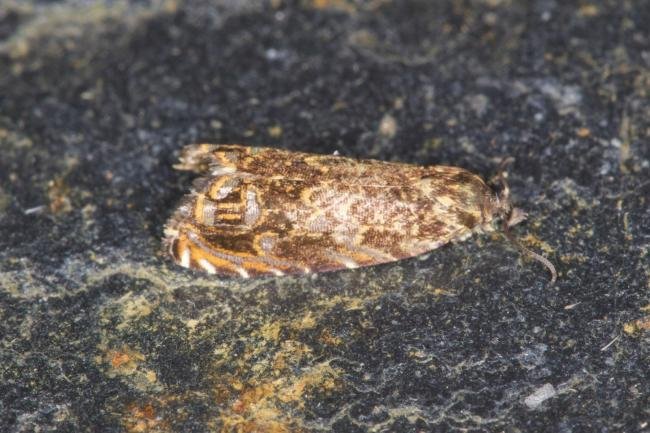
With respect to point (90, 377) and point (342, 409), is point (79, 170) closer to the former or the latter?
point (90, 377)

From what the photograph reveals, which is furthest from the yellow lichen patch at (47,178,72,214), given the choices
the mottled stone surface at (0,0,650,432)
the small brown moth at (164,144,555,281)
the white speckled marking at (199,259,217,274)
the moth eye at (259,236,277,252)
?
the moth eye at (259,236,277,252)

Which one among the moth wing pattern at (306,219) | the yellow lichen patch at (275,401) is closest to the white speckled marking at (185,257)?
the moth wing pattern at (306,219)

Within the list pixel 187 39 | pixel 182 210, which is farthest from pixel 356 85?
pixel 182 210

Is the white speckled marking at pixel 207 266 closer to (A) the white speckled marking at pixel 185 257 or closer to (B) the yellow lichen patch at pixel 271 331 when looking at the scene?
(A) the white speckled marking at pixel 185 257

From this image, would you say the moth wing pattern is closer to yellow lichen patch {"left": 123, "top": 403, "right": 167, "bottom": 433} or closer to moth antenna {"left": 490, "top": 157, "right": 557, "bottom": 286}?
moth antenna {"left": 490, "top": 157, "right": 557, "bottom": 286}

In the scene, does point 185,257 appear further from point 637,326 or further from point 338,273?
point 637,326
